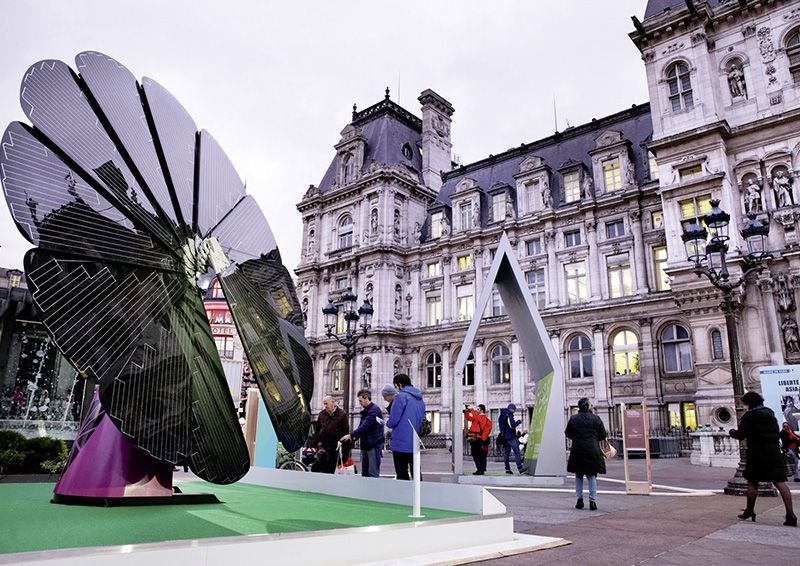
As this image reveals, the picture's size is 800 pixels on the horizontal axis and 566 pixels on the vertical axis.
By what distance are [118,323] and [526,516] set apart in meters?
6.07

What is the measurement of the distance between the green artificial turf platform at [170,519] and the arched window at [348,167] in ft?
121

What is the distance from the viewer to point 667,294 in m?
26.7

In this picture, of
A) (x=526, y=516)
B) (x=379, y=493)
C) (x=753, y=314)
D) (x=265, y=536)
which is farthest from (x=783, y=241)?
(x=265, y=536)

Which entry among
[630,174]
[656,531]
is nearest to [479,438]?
[656,531]

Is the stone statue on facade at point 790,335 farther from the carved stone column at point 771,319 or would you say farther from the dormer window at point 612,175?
the dormer window at point 612,175

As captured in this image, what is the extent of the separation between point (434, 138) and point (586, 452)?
3854cm

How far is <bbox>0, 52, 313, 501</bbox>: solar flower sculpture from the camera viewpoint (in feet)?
15.1

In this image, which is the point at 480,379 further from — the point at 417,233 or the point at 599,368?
the point at 417,233

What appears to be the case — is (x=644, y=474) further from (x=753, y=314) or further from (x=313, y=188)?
(x=313, y=188)

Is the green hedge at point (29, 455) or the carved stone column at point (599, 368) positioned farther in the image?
the carved stone column at point (599, 368)

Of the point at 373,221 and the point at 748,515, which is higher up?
the point at 373,221

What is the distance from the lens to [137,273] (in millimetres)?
5141

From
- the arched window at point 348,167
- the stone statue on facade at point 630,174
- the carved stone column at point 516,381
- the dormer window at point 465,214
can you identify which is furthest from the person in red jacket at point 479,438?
the arched window at point 348,167

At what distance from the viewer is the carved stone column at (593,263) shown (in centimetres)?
2978
